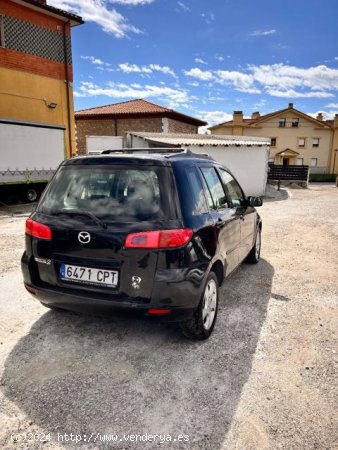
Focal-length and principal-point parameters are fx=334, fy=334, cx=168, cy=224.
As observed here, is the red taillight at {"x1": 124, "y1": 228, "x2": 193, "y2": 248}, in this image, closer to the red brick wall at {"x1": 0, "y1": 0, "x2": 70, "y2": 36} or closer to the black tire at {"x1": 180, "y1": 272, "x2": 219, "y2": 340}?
the black tire at {"x1": 180, "y1": 272, "x2": 219, "y2": 340}

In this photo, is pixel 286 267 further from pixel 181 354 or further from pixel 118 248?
pixel 118 248

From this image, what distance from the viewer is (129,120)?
28.2 meters

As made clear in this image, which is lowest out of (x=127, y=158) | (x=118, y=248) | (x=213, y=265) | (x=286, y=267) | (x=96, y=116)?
(x=286, y=267)

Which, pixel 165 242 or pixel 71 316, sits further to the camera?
pixel 71 316

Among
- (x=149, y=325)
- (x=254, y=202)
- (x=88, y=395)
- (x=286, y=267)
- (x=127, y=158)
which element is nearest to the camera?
(x=88, y=395)

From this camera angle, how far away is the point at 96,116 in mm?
28875

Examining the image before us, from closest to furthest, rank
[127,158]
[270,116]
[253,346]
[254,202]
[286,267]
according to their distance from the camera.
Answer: [127,158], [253,346], [254,202], [286,267], [270,116]

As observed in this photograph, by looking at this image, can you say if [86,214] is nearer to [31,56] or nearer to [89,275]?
[89,275]

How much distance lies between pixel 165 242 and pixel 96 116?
93.7 feet

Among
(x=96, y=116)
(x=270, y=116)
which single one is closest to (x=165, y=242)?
(x=96, y=116)

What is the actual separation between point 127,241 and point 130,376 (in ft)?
3.60

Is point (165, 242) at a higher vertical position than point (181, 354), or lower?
higher

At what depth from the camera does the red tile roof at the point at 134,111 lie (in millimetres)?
27056

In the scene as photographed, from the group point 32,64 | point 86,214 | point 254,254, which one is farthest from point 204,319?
point 32,64
